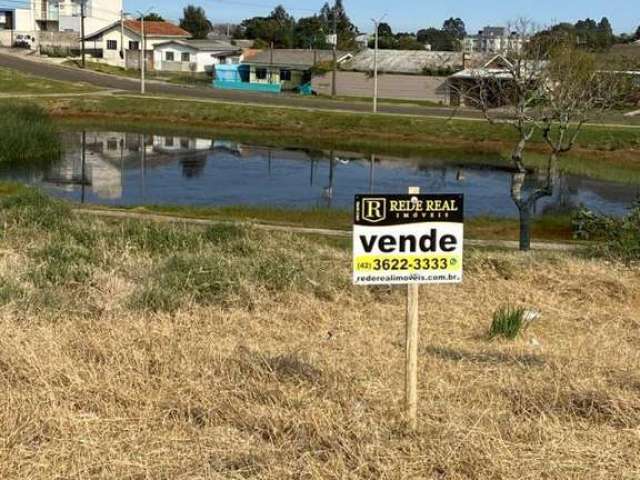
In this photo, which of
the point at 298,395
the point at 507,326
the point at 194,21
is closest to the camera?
the point at 298,395

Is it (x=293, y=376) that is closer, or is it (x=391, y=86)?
(x=293, y=376)

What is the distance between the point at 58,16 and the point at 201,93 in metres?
54.6

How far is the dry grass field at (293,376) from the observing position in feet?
16.4

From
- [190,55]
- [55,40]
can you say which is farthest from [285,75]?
[55,40]

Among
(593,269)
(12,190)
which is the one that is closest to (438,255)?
(593,269)

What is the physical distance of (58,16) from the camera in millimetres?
114000

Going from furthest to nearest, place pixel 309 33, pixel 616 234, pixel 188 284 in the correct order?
pixel 309 33
pixel 616 234
pixel 188 284

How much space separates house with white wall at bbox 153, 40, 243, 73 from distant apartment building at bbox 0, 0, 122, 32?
59.6 feet

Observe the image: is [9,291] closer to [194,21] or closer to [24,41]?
[24,41]

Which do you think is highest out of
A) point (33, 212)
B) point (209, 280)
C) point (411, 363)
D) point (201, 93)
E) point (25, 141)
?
point (201, 93)

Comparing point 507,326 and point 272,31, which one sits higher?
point 272,31

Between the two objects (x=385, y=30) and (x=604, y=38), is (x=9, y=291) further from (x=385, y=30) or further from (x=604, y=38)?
(x=385, y=30)

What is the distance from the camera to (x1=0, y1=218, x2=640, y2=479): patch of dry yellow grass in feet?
16.3

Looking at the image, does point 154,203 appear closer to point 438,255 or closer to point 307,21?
point 438,255
